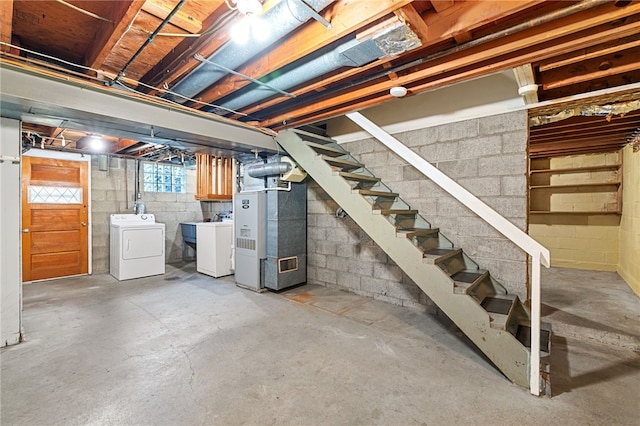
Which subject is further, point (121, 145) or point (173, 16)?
point (121, 145)

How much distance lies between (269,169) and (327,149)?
883 millimetres

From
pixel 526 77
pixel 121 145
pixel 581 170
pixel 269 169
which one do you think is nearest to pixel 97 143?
pixel 121 145

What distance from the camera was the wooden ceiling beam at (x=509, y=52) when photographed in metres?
1.51

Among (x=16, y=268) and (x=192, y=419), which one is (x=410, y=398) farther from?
(x=16, y=268)

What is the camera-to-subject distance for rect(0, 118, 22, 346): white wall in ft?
7.82

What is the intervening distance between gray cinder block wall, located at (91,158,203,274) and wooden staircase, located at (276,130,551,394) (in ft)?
12.2

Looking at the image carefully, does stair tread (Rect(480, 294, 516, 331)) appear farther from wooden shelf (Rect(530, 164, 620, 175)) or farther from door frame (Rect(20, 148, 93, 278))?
door frame (Rect(20, 148, 93, 278))

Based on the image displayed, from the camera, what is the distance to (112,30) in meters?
1.82

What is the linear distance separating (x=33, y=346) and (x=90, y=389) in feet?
3.55

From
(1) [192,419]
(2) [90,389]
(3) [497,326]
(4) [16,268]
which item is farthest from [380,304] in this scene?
(4) [16,268]

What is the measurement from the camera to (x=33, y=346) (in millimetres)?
2443

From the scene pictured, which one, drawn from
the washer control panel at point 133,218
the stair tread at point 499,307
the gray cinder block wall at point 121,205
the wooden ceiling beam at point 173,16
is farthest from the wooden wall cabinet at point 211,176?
the stair tread at point 499,307

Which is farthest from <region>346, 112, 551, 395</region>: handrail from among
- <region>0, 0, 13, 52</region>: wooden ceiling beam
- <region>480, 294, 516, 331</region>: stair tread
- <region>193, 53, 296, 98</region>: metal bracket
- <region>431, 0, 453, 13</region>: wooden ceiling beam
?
<region>0, 0, 13, 52</region>: wooden ceiling beam

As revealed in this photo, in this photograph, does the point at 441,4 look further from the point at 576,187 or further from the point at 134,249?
the point at 576,187
